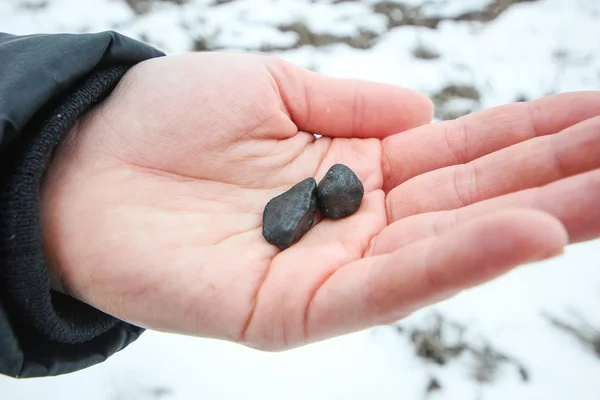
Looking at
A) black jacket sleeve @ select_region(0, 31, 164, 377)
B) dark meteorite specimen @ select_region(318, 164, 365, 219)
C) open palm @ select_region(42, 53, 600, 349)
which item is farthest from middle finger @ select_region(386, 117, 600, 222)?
black jacket sleeve @ select_region(0, 31, 164, 377)

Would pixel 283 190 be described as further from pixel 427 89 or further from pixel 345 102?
pixel 427 89

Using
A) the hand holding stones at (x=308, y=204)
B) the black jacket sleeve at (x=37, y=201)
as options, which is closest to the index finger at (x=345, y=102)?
the hand holding stones at (x=308, y=204)

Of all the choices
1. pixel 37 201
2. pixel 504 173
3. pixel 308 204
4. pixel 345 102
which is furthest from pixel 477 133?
pixel 37 201

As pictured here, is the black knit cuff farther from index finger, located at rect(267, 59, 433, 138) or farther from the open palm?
index finger, located at rect(267, 59, 433, 138)

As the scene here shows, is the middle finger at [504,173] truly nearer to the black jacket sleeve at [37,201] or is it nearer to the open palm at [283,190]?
the open palm at [283,190]

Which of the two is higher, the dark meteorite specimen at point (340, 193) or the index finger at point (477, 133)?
the index finger at point (477, 133)

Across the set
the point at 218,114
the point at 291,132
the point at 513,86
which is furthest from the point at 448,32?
the point at 218,114
